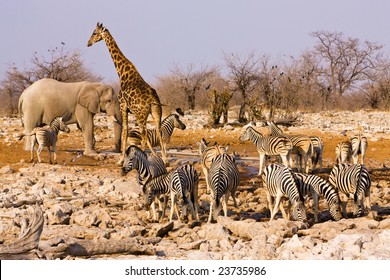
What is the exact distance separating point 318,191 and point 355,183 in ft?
1.66

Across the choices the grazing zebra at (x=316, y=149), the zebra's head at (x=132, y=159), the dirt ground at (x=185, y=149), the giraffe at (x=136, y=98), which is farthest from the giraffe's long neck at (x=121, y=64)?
the zebra's head at (x=132, y=159)

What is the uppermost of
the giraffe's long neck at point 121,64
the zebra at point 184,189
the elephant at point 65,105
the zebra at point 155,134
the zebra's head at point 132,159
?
the giraffe's long neck at point 121,64

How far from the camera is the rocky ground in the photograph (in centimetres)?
782

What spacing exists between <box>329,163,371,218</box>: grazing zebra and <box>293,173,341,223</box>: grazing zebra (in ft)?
0.86

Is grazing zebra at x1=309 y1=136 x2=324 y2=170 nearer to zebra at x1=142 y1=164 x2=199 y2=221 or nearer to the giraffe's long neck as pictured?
the giraffe's long neck

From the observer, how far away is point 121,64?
14.4 metres

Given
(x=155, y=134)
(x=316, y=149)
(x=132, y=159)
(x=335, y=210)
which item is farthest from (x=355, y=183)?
(x=155, y=134)

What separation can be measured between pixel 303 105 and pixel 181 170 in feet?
77.2

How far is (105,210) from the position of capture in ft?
33.2

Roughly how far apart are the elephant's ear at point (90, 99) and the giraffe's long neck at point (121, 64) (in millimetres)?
2295

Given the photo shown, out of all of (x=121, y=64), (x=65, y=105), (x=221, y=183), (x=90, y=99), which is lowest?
(x=221, y=183)

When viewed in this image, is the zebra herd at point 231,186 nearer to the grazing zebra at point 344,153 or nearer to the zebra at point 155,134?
the grazing zebra at point 344,153

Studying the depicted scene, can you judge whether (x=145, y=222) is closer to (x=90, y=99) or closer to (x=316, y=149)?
(x=316, y=149)

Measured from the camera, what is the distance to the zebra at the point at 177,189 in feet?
30.5
